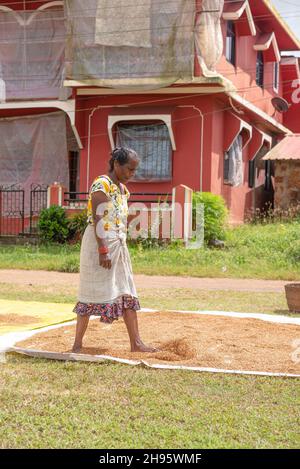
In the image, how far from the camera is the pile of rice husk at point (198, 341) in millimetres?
5461

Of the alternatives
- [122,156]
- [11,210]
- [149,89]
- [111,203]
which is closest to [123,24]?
[149,89]

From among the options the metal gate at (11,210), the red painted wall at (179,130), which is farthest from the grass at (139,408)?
the metal gate at (11,210)

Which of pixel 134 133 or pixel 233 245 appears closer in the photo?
pixel 233 245

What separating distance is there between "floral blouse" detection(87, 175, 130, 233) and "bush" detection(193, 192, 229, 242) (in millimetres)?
10326

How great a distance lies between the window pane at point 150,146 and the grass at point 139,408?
41.9 feet

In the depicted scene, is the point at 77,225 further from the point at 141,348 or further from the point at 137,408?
the point at 137,408

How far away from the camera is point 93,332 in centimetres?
675

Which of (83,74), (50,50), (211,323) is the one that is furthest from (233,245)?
(211,323)

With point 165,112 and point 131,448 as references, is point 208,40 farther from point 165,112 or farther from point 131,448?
point 131,448

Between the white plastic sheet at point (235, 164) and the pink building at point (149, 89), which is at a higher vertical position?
the pink building at point (149, 89)

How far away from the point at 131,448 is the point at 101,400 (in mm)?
884

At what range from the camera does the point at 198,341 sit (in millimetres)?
Result: 6121

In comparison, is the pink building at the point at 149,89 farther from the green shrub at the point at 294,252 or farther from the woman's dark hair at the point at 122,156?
the woman's dark hair at the point at 122,156

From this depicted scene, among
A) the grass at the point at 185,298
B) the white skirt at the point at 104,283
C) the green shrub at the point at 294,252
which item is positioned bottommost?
the grass at the point at 185,298
